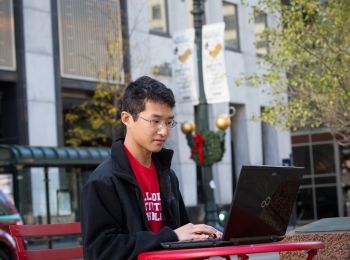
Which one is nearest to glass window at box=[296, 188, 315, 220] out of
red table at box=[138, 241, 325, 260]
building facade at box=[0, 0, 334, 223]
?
building facade at box=[0, 0, 334, 223]

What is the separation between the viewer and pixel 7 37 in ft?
79.0

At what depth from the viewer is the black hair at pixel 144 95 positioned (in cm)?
369

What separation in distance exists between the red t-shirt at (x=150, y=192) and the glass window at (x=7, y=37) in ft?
68.0

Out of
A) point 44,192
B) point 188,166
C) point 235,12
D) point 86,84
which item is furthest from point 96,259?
point 235,12

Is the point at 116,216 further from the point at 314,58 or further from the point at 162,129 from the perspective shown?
the point at 314,58

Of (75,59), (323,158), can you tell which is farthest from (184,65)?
(323,158)

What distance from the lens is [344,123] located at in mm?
17547

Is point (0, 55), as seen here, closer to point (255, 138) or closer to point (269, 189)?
point (255, 138)

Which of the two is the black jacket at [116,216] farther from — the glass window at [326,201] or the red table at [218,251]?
the glass window at [326,201]

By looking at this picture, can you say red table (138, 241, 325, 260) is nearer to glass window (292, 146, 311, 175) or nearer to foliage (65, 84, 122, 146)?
foliage (65, 84, 122, 146)

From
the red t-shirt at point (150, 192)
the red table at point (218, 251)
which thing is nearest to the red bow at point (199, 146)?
the red t-shirt at point (150, 192)

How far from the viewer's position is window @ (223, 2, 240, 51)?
A: 33562mm

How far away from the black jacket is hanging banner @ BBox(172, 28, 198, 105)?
16.7m

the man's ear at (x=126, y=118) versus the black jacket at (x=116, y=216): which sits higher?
the man's ear at (x=126, y=118)
